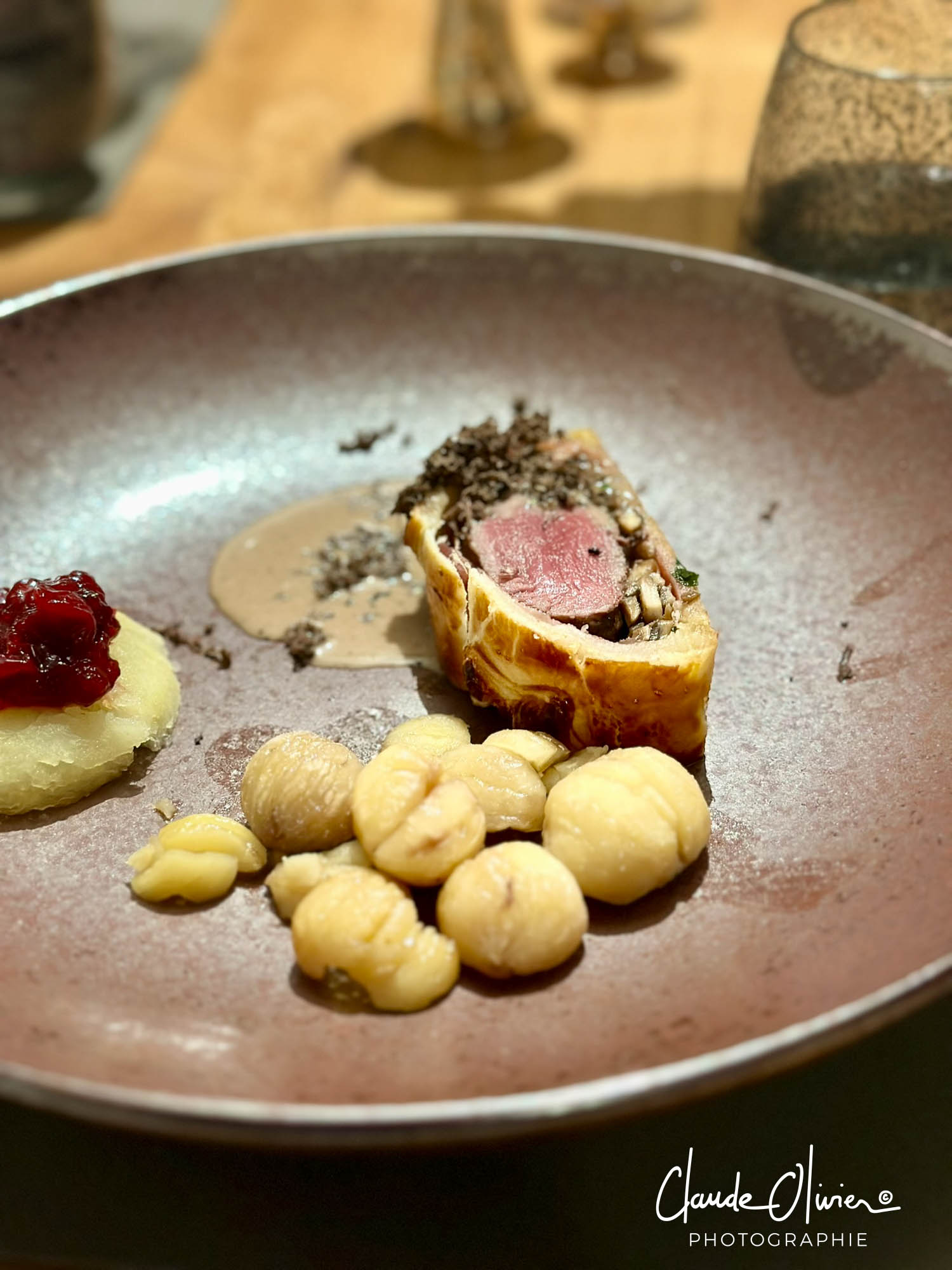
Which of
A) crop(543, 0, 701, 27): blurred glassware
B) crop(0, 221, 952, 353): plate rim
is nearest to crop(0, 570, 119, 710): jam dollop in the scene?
crop(0, 221, 952, 353): plate rim

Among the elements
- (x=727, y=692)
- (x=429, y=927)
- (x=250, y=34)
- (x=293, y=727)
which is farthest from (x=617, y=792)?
(x=250, y=34)

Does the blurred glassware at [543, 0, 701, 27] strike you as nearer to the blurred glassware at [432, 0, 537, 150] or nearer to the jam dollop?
the blurred glassware at [432, 0, 537, 150]

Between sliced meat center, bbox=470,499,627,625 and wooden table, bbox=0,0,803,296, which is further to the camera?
wooden table, bbox=0,0,803,296

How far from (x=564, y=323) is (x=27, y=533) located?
1.25m

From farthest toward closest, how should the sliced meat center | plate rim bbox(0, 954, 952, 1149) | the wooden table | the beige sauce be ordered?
the wooden table → the beige sauce → the sliced meat center → plate rim bbox(0, 954, 952, 1149)

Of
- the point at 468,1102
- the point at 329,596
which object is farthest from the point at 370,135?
the point at 468,1102

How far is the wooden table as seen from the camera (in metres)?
4.01

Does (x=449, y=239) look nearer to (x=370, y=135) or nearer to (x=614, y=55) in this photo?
(x=370, y=135)

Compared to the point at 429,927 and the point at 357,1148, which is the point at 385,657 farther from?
the point at 357,1148

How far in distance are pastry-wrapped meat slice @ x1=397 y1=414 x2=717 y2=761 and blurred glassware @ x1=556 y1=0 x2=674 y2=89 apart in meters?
2.88

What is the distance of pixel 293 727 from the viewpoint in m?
2.24

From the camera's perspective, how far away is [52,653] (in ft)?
6.79

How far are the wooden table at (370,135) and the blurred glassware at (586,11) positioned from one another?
0.06 meters

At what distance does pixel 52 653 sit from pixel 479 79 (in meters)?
3.04
